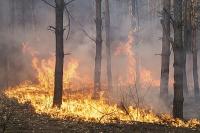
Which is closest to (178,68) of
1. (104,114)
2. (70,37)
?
(104,114)

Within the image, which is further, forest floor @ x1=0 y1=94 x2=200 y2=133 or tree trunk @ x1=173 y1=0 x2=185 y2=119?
tree trunk @ x1=173 y1=0 x2=185 y2=119

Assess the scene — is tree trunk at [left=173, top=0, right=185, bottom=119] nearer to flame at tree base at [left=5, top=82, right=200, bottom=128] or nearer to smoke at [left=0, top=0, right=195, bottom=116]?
flame at tree base at [left=5, top=82, right=200, bottom=128]

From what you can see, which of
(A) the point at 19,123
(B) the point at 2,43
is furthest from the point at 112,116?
(B) the point at 2,43

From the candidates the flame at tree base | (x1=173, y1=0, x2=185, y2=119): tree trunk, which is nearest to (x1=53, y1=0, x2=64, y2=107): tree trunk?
the flame at tree base

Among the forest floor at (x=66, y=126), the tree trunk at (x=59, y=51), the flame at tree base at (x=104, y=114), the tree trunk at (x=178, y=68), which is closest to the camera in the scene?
the forest floor at (x=66, y=126)

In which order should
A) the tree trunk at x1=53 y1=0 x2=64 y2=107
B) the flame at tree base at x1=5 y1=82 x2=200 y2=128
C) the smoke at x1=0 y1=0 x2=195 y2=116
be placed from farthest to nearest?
1. the smoke at x1=0 y1=0 x2=195 y2=116
2. the tree trunk at x1=53 y1=0 x2=64 y2=107
3. the flame at tree base at x1=5 y1=82 x2=200 y2=128

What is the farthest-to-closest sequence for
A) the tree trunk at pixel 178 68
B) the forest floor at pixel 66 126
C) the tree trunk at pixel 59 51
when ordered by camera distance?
the tree trunk at pixel 59 51 < the tree trunk at pixel 178 68 < the forest floor at pixel 66 126

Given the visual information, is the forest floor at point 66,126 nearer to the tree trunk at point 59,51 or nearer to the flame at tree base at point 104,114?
the flame at tree base at point 104,114

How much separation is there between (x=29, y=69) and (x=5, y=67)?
84.2 inches

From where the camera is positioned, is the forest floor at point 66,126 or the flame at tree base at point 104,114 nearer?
the forest floor at point 66,126

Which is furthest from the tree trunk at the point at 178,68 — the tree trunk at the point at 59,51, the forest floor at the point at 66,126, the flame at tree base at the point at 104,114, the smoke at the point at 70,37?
the smoke at the point at 70,37

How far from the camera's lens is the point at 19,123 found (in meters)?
10.1

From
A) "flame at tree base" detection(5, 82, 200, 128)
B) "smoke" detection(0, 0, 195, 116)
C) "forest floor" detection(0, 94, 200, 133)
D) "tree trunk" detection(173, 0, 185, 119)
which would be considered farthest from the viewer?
"smoke" detection(0, 0, 195, 116)

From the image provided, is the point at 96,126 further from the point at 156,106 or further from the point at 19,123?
the point at 156,106
